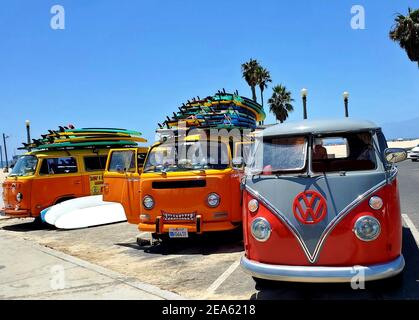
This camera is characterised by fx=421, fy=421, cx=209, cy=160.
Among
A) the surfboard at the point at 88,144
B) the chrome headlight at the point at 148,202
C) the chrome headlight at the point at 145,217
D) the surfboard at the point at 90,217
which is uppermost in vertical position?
the surfboard at the point at 88,144

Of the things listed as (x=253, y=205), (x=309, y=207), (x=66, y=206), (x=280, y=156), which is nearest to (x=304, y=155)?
(x=280, y=156)

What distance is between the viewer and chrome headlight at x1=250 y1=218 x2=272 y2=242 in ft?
14.9

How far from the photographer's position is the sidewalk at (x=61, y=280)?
5449mm

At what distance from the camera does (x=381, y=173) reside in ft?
14.8

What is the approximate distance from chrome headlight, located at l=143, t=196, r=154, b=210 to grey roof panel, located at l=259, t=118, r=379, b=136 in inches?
126

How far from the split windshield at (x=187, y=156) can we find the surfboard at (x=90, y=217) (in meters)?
4.33

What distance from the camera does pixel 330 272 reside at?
4184mm

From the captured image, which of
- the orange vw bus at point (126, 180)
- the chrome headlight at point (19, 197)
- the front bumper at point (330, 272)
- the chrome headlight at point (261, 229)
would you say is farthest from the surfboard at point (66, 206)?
the front bumper at point (330, 272)

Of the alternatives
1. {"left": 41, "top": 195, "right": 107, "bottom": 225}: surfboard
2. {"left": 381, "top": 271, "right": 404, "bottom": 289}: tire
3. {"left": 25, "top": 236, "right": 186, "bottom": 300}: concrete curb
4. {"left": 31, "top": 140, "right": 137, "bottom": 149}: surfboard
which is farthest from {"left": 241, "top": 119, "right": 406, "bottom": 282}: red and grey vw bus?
{"left": 31, "top": 140, "right": 137, "bottom": 149}: surfboard

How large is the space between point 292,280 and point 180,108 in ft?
26.5

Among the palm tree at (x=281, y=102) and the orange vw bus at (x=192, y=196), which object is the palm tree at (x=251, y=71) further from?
the orange vw bus at (x=192, y=196)
